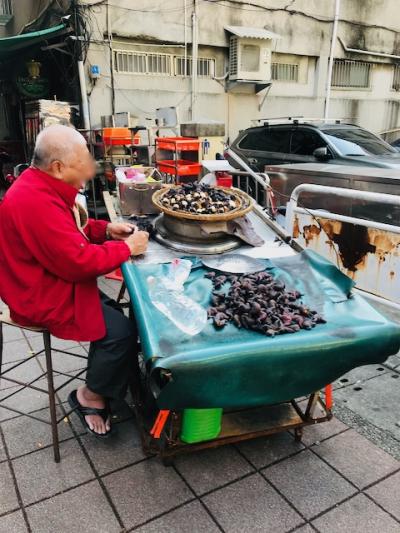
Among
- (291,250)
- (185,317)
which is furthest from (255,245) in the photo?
(185,317)

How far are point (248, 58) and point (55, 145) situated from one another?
10.5m

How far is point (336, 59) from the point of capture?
13133 mm

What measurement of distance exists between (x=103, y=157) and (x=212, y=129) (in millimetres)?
2178

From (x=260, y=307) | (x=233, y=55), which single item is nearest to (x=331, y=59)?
(x=233, y=55)

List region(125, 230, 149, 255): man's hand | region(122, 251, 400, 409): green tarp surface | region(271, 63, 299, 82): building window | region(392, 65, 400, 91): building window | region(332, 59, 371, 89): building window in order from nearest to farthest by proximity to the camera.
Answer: region(122, 251, 400, 409): green tarp surface → region(125, 230, 149, 255): man's hand → region(271, 63, 299, 82): building window → region(332, 59, 371, 89): building window → region(392, 65, 400, 91): building window

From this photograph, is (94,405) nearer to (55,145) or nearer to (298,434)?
(298,434)

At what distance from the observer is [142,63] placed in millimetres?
10211

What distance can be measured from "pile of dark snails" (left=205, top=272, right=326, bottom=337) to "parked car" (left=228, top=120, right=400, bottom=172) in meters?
4.84

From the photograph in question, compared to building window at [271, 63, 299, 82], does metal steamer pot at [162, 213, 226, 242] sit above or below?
below

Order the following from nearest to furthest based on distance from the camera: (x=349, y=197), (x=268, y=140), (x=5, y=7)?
(x=349, y=197) < (x=268, y=140) < (x=5, y=7)

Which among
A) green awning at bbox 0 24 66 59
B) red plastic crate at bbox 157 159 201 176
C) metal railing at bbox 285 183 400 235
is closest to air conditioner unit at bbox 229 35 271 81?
green awning at bbox 0 24 66 59

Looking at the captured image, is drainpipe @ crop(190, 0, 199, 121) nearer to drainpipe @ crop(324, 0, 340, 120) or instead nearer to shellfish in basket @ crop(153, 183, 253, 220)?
drainpipe @ crop(324, 0, 340, 120)

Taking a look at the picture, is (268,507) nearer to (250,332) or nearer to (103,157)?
(250,332)

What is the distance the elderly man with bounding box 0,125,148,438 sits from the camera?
6.59ft
